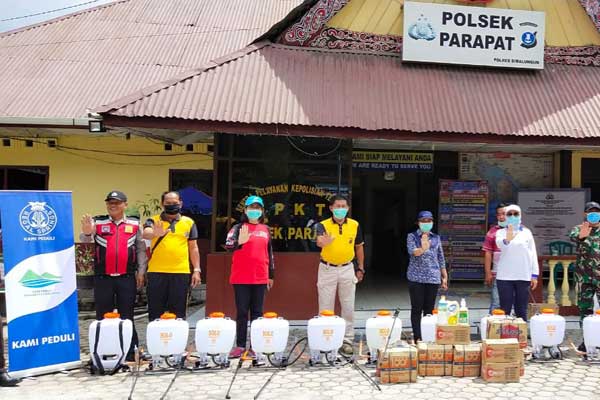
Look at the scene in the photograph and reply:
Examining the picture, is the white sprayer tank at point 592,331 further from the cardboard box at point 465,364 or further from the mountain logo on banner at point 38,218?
the mountain logo on banner at point 38,218

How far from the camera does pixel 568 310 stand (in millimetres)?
7129

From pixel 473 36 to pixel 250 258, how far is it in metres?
4.95

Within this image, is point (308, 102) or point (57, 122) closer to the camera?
point (308, 102)

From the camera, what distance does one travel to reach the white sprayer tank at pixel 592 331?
5199mm

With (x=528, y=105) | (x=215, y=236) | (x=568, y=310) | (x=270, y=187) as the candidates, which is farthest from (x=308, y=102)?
(x=568, y=310)

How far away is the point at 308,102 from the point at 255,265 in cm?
232

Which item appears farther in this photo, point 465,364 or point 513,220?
Result: point 513,220

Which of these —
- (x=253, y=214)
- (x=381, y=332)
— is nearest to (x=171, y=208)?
(x=253, y=214)

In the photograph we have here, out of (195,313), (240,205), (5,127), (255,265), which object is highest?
(5,127)

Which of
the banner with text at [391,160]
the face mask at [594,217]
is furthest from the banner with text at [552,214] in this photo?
the face mask at [594,217]

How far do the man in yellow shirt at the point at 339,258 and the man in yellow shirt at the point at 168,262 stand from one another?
1.41 m

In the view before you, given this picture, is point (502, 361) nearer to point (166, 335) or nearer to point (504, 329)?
point (504, 329)

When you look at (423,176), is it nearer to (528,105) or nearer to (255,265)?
(528,105)

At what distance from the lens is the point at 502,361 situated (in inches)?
182
